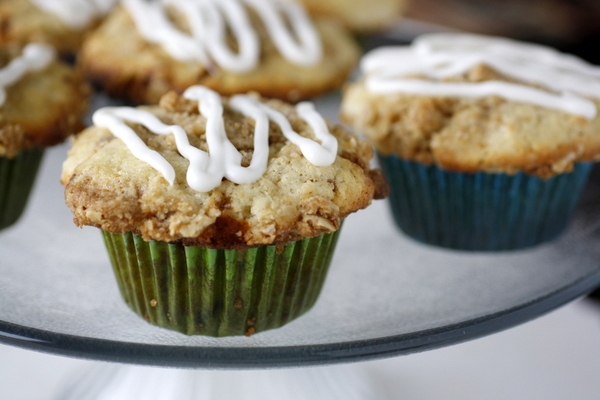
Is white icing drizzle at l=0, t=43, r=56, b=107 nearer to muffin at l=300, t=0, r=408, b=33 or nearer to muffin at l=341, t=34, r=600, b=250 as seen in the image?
muffin at l=341, t=34, r=600, b=250

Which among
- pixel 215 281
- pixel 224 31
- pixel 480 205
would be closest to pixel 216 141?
pixel 215 281

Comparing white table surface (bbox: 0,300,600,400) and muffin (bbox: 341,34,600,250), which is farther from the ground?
muffin (bbox: 341,34,600,250)

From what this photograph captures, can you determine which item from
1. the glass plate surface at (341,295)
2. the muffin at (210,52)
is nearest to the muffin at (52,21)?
the muffin at (210,52)

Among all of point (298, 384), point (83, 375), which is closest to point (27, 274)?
point (83, 375)

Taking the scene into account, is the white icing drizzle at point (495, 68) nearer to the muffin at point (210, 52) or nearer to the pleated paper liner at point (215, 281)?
the muffin at point (210, 52)

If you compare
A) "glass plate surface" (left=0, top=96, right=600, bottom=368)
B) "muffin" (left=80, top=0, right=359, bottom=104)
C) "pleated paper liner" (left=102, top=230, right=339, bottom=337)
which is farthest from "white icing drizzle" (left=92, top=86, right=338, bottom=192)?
"muffin" (left=80, top=0, right=359, bottom=104)

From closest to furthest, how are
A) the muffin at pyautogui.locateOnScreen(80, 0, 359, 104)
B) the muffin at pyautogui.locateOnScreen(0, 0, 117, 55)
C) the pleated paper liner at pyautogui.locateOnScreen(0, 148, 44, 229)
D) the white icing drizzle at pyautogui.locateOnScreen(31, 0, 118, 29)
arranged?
the pleated paper liner at pyautogui.locateOnScreen(0, 148, 44, 229) → the muffin at pyautogui.locateOnScreen(80, 0, 359, 104) → the muffin at pyautogui.locateOnScreen(0, 0, 117, 55) → the white icing drizzle at pyautogui.locateOnScreen(31, 0, 118, 29)

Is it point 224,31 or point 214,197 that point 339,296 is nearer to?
point 214,197
